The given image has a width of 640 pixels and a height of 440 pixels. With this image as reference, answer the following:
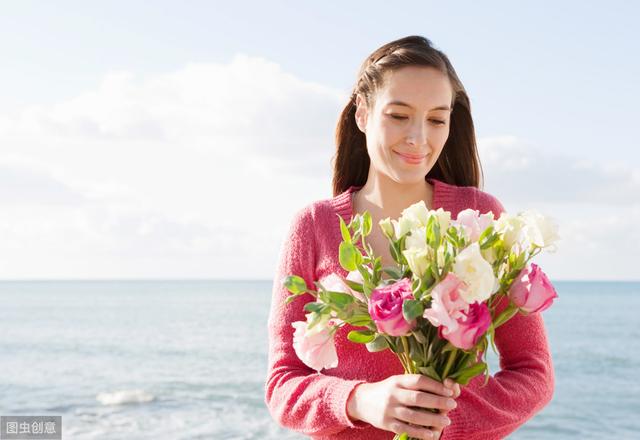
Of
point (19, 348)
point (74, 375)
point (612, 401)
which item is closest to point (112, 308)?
point (19, 348)

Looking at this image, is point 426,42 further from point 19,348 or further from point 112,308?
point 112,308

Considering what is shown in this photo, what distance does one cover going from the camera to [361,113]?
7.98ft

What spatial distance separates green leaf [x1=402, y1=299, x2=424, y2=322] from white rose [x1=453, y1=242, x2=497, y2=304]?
0.29 ft

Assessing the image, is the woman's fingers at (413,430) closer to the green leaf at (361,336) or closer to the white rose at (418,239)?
the green leaf at (361,336)

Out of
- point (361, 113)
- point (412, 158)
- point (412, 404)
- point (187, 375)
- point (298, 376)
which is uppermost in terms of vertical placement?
point (361, 113)

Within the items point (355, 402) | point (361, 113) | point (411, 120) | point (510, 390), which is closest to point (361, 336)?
point (355, 402)

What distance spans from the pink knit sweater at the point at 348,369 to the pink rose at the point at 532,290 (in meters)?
0.46

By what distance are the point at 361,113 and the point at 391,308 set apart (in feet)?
3.09

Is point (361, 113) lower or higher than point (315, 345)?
higher

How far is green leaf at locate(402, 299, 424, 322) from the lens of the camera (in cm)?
160

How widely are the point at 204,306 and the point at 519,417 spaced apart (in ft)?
143

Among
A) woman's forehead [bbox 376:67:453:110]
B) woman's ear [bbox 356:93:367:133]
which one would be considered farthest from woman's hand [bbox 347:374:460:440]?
woman's ear [bbox 356:93:367:133]

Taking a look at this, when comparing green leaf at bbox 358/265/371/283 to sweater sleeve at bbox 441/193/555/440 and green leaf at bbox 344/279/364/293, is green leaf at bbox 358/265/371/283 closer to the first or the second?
green leaf at bbox 344/279/364/293

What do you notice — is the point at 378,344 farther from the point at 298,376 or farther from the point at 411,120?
the point at 411,120
